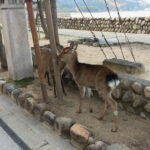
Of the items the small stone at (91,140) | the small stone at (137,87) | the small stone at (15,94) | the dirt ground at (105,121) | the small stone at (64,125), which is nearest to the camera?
the small stone at (91,140)

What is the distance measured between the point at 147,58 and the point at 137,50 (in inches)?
51.8

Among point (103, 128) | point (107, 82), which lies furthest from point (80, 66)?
point (103, 128)

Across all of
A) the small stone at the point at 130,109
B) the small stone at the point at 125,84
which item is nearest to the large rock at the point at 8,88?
the small stone at the point at 125,84

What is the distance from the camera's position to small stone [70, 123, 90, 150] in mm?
2965

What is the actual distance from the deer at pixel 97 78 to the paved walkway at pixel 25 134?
784 mm

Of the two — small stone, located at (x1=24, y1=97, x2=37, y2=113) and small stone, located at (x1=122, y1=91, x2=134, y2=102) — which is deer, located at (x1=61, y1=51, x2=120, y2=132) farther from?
small stone, located at (x1=24, y1=97, x2=37, y2=113)

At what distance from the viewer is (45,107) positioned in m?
3.89

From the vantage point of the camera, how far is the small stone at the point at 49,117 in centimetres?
356

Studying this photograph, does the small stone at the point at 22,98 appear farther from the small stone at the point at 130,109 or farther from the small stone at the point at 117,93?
the small stone at the point at 130,109

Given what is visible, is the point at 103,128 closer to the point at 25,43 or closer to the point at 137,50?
the point at 25,43

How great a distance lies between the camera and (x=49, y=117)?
362cm

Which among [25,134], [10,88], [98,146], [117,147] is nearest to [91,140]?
[98,146]

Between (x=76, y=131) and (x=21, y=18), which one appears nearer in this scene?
(x=76, y=131)

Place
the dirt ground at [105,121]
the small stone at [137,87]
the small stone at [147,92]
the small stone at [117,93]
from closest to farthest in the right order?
the dirt ground at [105,121]
the small stone at [147,92]
the small stone at [137,87]
the small stone at [117,93]
